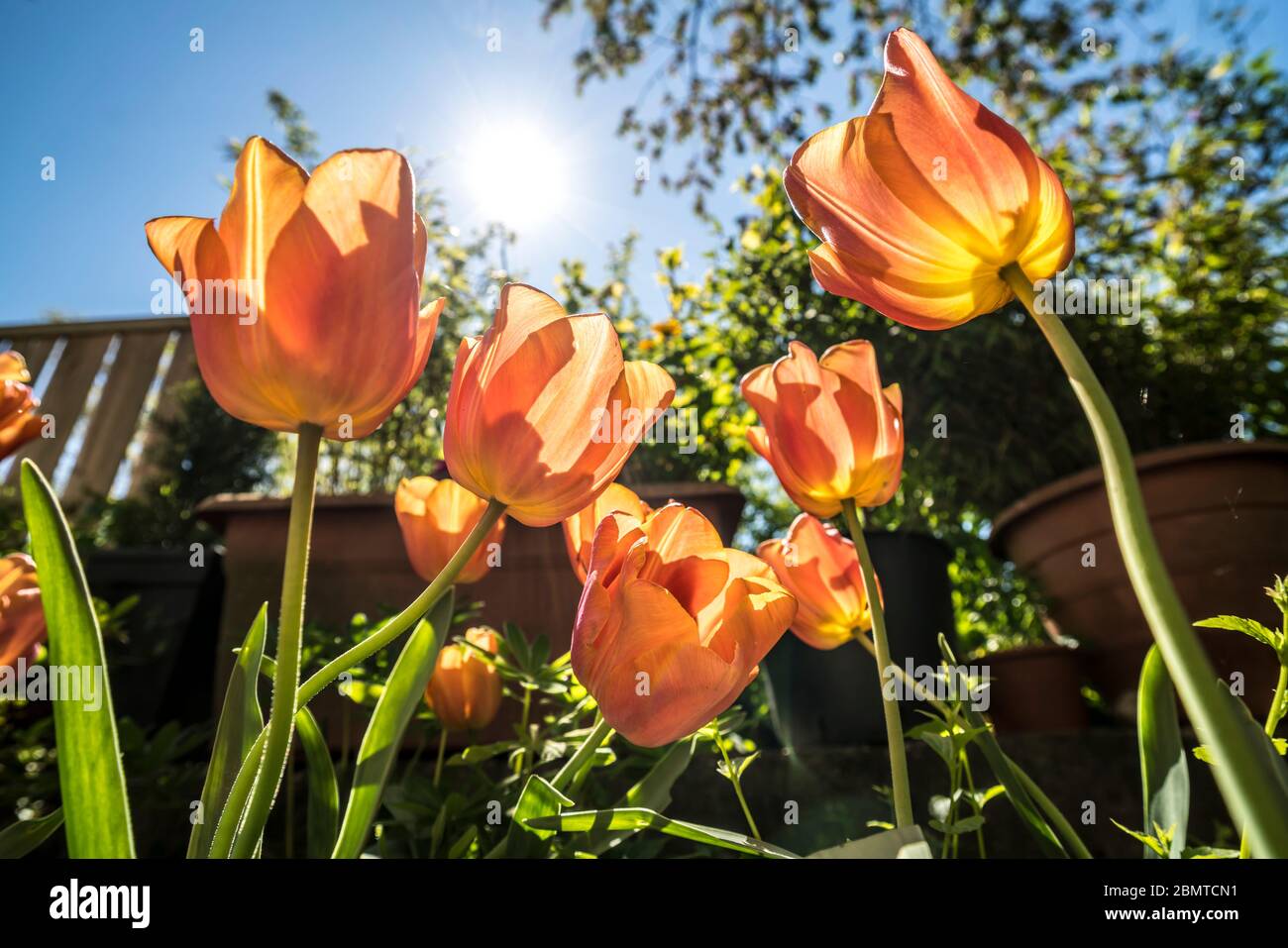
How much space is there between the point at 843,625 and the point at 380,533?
2.89 ft

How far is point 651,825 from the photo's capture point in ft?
0.86

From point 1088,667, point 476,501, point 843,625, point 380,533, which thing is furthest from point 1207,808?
point 380,533

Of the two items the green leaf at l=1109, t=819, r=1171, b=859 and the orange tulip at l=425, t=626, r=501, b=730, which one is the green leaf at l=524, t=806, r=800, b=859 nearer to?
the green leaf at l=1109, t=819, r=1171, b=859

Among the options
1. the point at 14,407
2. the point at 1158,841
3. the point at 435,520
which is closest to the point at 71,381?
the point at 14,407

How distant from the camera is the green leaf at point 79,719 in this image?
0.22 metres

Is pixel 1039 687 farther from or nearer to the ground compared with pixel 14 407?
nearer to the ground

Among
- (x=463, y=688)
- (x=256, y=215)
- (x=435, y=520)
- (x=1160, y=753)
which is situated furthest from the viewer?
(x=463, y=688)

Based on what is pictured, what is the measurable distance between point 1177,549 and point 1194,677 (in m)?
1.26

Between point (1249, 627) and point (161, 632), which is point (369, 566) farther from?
point (1249, 627)

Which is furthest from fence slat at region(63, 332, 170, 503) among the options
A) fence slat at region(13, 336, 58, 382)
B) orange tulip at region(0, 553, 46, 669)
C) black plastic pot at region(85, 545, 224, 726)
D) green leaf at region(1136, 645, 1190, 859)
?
green leaf at region(1136, 645, 1190, 859)

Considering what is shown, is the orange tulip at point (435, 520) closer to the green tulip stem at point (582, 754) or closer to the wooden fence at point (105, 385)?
the green tulip stem at point (582, 754)

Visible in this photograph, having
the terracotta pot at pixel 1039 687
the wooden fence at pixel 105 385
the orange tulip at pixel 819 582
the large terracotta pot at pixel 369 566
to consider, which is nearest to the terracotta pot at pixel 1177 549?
the terracotta pot at pixel 1039 687

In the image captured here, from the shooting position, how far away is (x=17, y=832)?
0.30m
